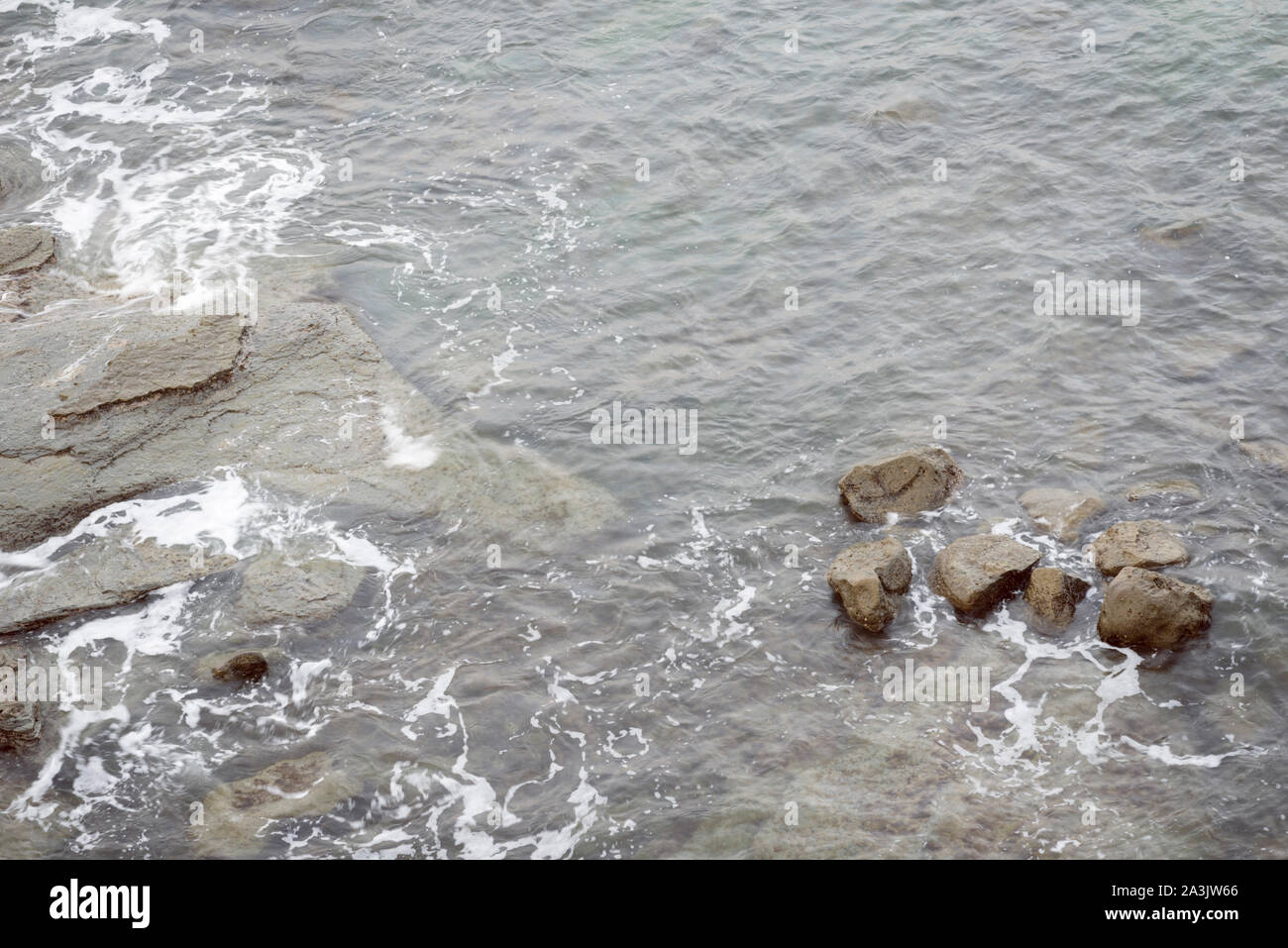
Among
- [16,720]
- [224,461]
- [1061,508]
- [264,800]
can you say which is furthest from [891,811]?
[224,461]

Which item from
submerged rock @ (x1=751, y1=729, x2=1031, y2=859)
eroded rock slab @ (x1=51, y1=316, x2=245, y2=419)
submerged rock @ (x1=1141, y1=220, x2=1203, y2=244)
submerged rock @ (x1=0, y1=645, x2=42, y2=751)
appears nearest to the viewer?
submerged rock @ (x1=751, y1=729, x2=1031, y2=859)

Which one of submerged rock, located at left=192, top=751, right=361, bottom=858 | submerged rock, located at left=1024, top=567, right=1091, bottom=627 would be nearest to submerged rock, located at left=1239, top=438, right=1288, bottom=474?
submerged rock, located at left=1024, top=567, right=1091, bottom=627

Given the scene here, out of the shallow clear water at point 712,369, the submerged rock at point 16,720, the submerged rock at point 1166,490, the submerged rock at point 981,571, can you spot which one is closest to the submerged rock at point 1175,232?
the shallow clear water at point 712,369

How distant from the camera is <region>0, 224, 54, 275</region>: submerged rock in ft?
41.3

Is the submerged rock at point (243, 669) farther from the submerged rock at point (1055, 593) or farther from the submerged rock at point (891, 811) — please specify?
the submerged rock at point (1055, 593)

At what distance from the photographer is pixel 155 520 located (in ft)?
31.3

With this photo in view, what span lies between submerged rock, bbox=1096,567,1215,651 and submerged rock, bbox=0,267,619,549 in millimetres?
3997

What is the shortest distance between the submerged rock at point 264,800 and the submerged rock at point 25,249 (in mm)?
7629

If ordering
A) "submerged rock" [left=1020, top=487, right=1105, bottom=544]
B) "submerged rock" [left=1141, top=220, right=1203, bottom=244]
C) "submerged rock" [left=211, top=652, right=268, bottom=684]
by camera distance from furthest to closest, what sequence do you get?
"submerged rock" [left=1141, top=220, right=1203, bottom=244]
"submerged rock" [left=1020, top=487, right=1105, bottom=544]
"submerged rock" [left=211, top=652, right=268, bottom=684]

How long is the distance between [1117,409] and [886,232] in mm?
3694

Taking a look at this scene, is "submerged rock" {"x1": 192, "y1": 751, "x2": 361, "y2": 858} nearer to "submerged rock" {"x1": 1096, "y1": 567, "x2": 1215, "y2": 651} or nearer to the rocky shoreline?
the rocky shoreline

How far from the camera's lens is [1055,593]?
27.8 ft

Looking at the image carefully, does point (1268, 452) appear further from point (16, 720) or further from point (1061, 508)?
point (16, 720)

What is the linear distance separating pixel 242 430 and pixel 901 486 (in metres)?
5.76
